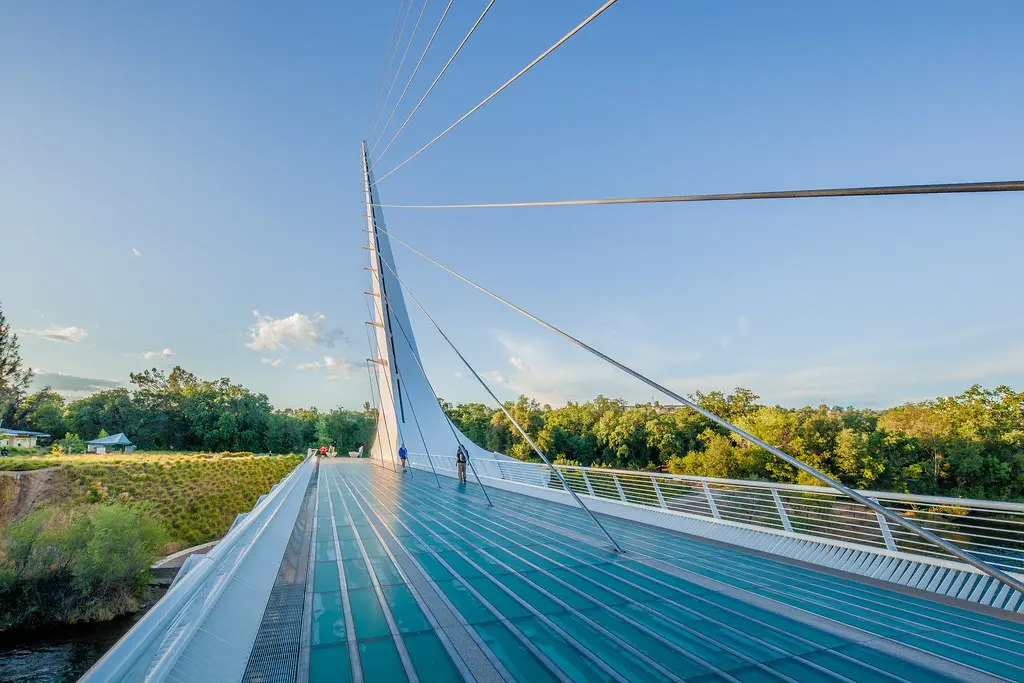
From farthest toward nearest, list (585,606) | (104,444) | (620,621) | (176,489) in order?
(104,444)
(176,489)
(585,606)
(620,621)

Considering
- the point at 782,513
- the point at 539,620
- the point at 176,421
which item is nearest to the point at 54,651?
the point at 539,620

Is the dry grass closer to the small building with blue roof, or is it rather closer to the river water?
the river water

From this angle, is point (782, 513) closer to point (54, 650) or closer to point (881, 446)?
point (54, 650)

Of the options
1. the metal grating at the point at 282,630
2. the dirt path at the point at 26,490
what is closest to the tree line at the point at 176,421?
the dirt path at the point at 26,490

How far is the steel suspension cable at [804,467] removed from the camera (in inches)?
66.0

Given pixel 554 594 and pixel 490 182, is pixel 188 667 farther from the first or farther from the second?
pixel 490 182

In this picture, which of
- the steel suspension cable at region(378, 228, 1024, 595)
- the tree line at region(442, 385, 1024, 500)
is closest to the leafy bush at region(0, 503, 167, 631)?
the steel suspension cable at region(378, 228, 1024, 595)

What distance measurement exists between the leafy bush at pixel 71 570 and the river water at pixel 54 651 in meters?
0.23

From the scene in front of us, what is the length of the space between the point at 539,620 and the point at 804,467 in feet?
5.77

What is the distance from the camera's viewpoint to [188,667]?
6.20 ft

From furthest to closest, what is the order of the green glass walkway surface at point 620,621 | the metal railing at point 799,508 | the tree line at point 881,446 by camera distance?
the tree line at point 881,446
the metal railing at point 799,508
the green glass walkway surface at point 620,621

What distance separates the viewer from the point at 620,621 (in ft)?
9.98

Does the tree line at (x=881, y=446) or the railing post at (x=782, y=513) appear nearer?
the railing post at (x=782, y=513)

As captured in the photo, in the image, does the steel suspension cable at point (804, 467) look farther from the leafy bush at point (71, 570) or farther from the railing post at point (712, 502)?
the leafy bush at point (71, 570)
